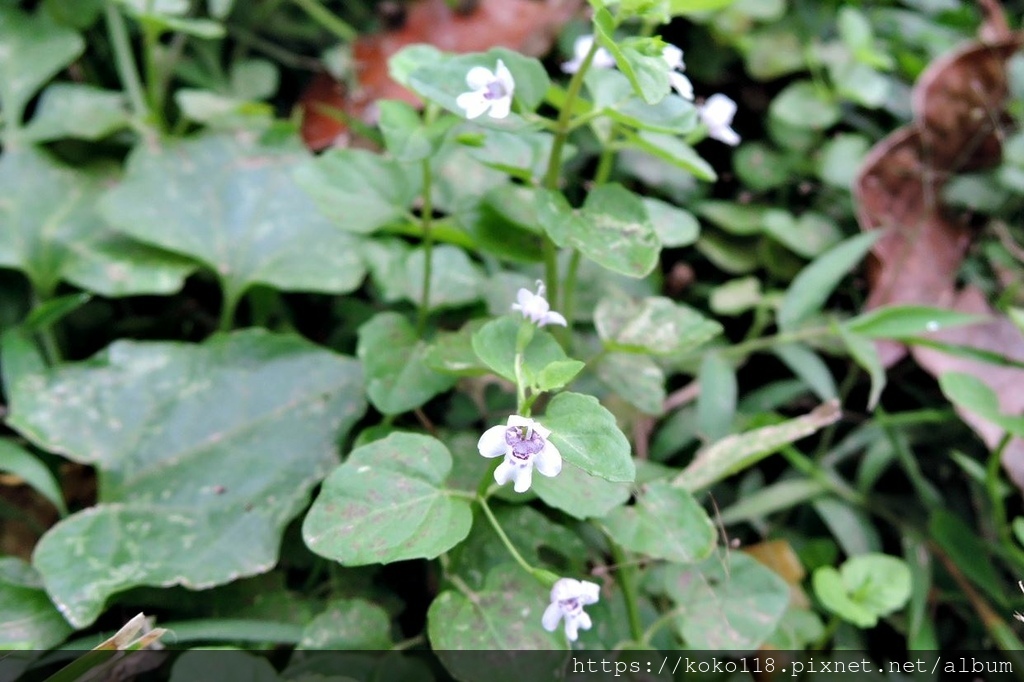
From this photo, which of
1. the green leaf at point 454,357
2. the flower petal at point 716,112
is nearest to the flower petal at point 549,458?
the green leaf at point 454,357

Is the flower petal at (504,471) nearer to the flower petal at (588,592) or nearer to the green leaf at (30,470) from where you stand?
the flower petal at (588,592)

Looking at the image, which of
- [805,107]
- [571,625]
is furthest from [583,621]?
[805,107]

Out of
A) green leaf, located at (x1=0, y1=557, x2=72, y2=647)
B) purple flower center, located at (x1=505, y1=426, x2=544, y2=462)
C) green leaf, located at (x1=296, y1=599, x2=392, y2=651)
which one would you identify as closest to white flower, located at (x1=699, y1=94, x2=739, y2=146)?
purple flower center, located at (x1=505, y1=426, x2=544, y2=462)

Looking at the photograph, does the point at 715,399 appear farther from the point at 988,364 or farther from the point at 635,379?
the point at 988,364

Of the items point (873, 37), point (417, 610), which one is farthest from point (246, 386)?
point (873, 37)

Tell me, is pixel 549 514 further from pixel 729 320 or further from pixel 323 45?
pixel 323 45

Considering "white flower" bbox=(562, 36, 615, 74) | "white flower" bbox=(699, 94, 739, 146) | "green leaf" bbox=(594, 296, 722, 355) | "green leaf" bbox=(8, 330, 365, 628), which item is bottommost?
"green leaf" bbox=(8, 330, 365, 628)

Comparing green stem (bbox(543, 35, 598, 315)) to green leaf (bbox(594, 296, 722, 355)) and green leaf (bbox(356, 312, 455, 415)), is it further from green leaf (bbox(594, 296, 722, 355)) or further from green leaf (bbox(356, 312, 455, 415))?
green leaf (bbox(356, 312, 455, 415))
